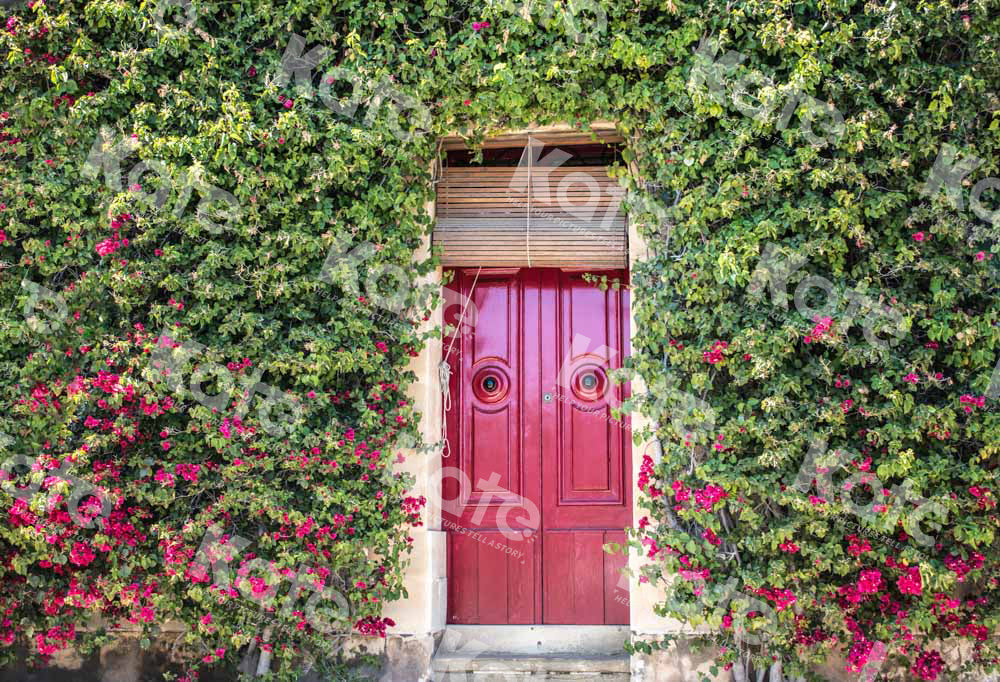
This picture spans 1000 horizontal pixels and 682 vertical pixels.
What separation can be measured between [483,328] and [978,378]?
2267 mm

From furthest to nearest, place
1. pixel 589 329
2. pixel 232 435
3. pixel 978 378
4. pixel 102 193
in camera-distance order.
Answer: pixel 589 329 → pixel 102 193 → pixel 232 435 → pixel 978 378

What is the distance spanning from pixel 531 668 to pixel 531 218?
213cm

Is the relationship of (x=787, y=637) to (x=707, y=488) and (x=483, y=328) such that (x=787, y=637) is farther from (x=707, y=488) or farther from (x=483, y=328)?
(x=483, y=328)

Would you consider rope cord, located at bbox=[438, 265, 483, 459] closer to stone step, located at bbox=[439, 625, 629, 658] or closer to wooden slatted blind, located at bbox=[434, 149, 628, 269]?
wooden slatted blind, located at bbox=[434, 149, 628, 269]

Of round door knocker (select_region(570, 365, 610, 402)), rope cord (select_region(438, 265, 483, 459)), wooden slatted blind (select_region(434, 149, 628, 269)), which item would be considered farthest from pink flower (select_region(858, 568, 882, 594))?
rope cord (select_region(438, 265, 483, 459))

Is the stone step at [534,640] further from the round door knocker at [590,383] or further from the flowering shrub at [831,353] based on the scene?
the round door knocker at [590,383]

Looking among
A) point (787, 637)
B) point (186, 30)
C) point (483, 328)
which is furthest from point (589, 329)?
point (186, 30)

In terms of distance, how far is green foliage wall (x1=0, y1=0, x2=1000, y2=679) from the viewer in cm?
353

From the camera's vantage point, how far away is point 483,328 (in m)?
4.48

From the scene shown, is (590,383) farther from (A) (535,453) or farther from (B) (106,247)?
(B) (106,247)

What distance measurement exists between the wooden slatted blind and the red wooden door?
0.64ft

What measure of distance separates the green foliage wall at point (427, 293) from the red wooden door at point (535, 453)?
0.45 metres

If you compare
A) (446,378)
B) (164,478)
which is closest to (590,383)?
(446,378)

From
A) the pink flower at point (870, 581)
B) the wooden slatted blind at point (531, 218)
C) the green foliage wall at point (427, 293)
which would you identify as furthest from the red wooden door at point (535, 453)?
the pink flower at point (870, 581)
